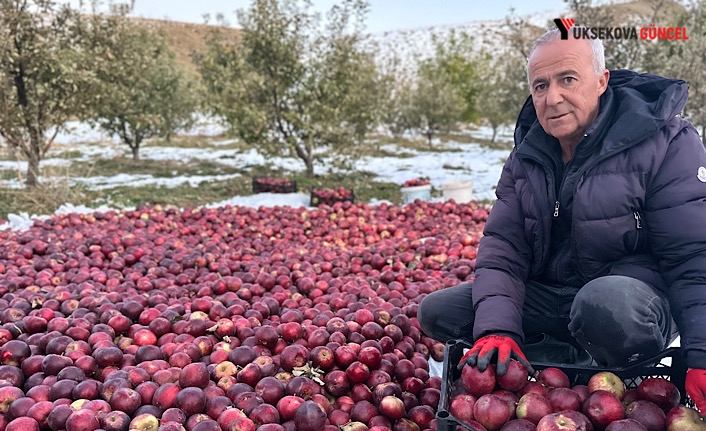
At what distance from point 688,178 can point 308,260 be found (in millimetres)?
3341

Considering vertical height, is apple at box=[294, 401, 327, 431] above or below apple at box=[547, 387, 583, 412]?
below

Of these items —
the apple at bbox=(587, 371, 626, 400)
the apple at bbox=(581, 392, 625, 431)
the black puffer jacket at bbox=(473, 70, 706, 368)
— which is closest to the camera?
the apple at bbox=(581, 392, 625, 431)

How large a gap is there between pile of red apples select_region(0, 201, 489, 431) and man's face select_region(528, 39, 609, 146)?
145 cm

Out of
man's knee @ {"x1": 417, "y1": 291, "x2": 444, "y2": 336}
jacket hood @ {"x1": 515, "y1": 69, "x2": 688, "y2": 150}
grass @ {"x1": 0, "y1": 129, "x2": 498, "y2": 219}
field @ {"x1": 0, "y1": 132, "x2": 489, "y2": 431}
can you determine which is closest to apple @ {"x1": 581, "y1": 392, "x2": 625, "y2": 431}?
field @ {"x1": 0, "y1": 132, "x2": 489, "y2": 431}

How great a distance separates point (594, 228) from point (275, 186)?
8837mm

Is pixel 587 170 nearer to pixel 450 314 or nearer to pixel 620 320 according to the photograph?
pixel 620 320

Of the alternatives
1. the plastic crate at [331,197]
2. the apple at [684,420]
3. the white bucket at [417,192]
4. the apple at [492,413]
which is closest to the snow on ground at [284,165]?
the plastic crate at [331,197]

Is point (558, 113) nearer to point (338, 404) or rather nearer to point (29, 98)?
point (338, 404)

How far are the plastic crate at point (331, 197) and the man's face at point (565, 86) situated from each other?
628cm

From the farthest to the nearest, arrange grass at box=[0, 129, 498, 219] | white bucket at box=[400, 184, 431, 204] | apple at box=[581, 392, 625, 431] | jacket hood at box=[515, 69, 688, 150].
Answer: grass at box=[0, 129, 498, 219], white bucket at box=[400, 184, 431, 204], jacket hood at box=[515, 69, 688, 150], apple at box=[581, 392, 625, 431]

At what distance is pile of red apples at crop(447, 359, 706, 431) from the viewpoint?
1809 mm

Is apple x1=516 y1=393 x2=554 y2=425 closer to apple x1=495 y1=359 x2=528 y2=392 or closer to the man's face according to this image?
apple x1=495 y1=359 x2=528 y2=392

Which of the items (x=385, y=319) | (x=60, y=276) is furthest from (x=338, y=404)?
(x=60, y=276)

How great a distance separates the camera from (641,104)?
229 centimetres
